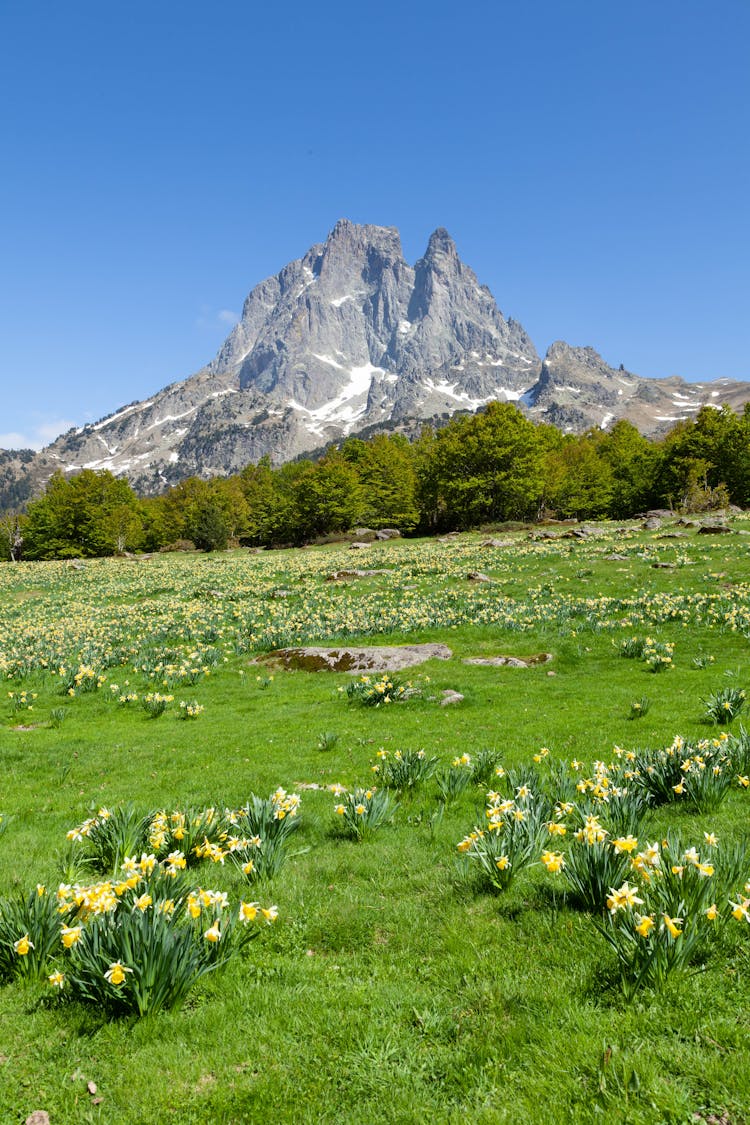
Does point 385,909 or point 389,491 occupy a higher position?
point 389,491

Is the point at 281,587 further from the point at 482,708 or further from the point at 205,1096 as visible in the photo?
the point at 205,1096

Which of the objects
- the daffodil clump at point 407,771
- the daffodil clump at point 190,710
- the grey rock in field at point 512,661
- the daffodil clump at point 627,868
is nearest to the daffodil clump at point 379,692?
the grey rock in field at point 512,661

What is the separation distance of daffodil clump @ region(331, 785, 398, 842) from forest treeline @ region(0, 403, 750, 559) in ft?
184

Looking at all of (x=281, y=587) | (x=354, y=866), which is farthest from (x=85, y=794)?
(x=281, y=587)

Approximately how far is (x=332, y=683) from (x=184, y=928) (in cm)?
1133

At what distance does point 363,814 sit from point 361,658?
9.97m

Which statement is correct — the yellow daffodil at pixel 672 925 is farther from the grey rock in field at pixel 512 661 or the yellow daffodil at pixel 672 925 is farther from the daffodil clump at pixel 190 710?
the grey rock in field at pixel 512 661

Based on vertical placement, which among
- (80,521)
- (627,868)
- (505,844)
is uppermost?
(80,521)

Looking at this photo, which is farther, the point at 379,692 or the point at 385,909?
the point at 379,692

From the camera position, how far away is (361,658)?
54.5 feet

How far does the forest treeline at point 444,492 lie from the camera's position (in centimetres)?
6306

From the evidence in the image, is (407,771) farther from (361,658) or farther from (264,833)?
(361,658)

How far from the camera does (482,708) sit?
12.4 m

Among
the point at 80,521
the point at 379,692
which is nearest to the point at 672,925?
the point at 379,692
